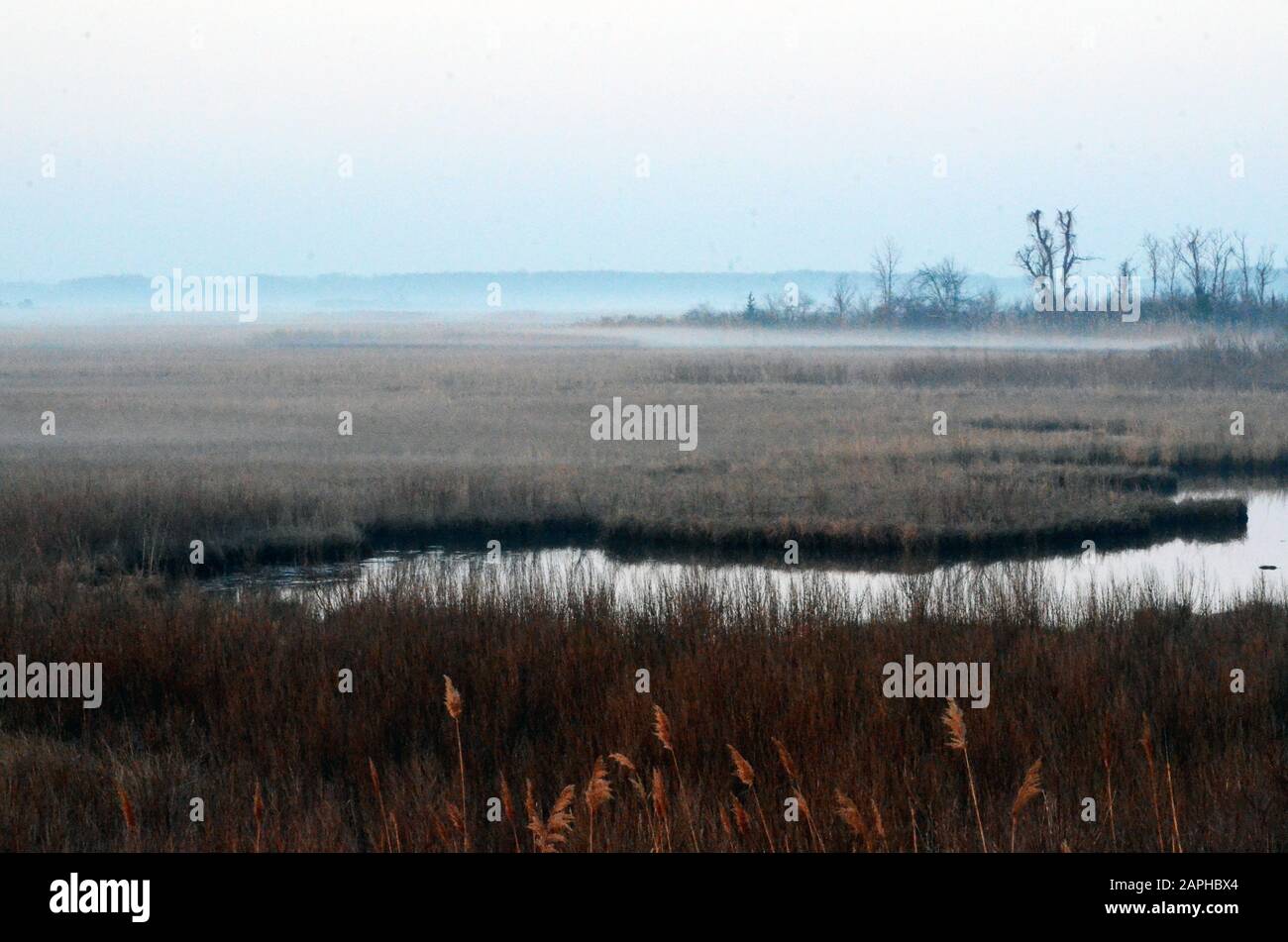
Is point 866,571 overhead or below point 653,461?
below

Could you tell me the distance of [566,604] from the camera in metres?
12.5

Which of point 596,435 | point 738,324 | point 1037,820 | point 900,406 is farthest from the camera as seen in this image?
point 738,324

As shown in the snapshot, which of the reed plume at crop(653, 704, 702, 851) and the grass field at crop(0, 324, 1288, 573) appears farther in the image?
the grass field at crop(0, 324, 1288, 573)

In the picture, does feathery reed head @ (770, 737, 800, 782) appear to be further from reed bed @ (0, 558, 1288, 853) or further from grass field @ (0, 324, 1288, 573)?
grass field @ (0, 324, 1288, 573)

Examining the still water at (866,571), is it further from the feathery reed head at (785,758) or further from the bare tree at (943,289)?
the bare tree at (943,289)

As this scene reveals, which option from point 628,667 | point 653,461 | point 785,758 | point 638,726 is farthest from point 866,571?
point 785,758

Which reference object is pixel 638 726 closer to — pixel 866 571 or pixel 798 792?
pixel 798 792

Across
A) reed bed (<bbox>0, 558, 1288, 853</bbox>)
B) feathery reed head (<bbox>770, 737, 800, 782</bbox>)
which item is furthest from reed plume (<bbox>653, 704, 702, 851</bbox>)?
feathery reed head (<bbox>770, 737, 800, 782</bbox>)

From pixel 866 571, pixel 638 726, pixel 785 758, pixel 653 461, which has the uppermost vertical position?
pixel 785 758

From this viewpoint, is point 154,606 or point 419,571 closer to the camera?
point 154,606

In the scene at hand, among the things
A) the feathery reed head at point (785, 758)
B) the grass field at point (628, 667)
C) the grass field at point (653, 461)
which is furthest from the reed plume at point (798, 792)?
the grass field at point (653, 461)
